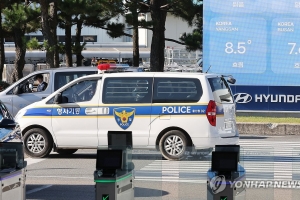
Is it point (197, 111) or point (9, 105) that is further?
point (9, 105)

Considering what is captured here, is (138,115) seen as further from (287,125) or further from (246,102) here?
(246,102)

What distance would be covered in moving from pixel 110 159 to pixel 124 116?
26.6 ft

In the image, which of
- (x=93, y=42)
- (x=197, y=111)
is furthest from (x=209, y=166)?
(x=93, y=42)

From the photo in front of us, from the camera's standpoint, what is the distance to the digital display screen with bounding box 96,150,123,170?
6695mm

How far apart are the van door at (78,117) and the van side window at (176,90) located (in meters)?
1.19

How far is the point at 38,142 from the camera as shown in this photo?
15328mm

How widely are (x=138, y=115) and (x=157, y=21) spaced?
17.9 metres

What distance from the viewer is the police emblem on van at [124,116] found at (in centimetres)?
1477

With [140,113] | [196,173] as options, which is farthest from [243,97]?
[196,173]

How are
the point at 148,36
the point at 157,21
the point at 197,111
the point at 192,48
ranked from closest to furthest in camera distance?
the point at 197,111, the point at 157,21, the point at 192,48, the point at 148,36

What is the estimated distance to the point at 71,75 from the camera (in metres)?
18.5

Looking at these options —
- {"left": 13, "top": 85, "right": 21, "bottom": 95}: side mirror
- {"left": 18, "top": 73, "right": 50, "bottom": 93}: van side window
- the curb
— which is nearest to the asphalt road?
{"left": 18, "top": 73, "right": 50, "bottom": 93}: van side window

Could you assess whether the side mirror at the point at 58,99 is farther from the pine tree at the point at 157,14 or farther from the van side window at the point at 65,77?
the pine tree at the point at 157,14

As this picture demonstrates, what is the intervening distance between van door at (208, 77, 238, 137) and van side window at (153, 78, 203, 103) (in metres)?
0.33
